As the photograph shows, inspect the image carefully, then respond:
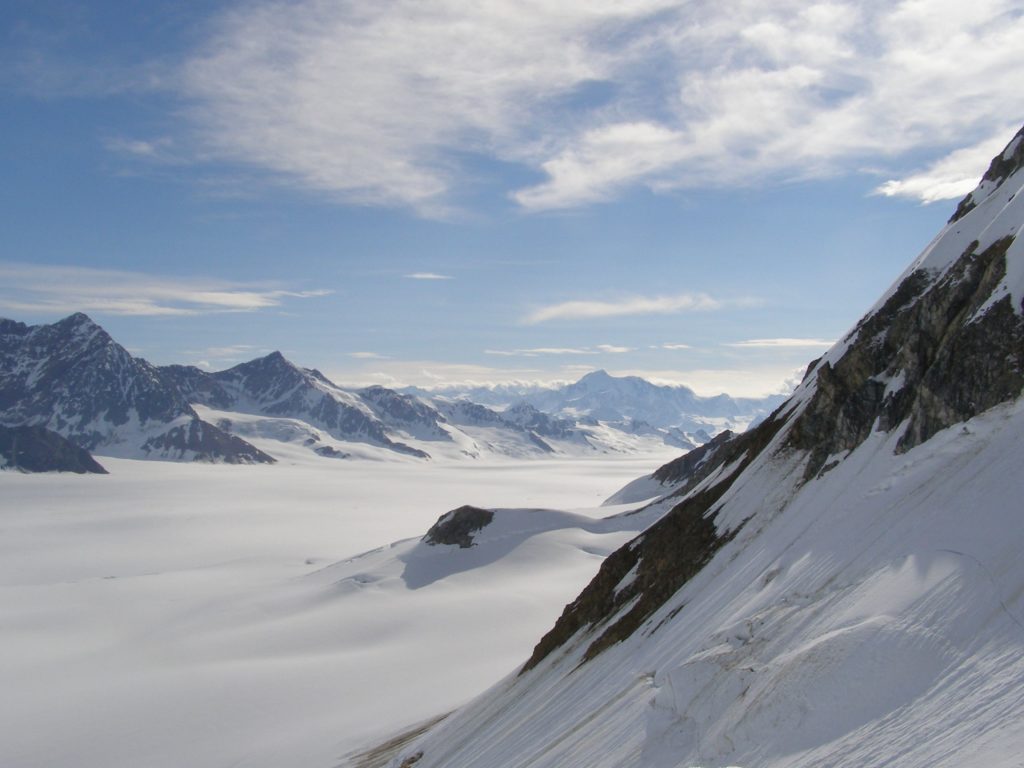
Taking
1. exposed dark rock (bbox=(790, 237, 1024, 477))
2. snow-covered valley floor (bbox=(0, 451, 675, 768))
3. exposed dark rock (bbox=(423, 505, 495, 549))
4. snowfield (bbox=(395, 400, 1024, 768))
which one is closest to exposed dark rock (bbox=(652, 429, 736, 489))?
snow-covered valley floor (bbox=(0, 451, 675, 768))

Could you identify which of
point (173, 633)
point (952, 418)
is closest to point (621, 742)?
point (952, 418)

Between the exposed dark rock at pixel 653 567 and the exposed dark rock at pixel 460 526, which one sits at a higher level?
the exposed dark rock at pixel 653 567

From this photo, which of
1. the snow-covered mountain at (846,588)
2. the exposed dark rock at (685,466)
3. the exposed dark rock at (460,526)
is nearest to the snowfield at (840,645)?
the snow-covered mountain at (846,588)

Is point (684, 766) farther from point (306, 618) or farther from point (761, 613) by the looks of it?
point (306, 618)

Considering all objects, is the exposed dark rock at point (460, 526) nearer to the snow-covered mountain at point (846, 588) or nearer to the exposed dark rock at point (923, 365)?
the snow-covered mountain at point (846, 588)

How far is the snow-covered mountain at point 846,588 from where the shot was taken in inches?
388

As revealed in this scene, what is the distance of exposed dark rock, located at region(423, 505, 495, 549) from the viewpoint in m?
70.2

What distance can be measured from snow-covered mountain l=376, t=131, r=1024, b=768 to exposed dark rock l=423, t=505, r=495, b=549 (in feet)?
135

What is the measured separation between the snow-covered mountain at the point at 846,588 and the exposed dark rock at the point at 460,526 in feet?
135

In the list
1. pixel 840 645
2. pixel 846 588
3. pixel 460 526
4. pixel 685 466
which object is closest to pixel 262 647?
pixel 460 526

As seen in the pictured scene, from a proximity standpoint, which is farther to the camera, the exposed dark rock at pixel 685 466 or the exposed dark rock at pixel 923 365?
the exposed dark rock at pixel 685 466

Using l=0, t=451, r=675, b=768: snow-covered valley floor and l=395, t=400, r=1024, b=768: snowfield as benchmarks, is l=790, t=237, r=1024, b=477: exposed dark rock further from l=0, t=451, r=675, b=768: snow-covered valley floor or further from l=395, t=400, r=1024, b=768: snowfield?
l=0, t=451, r=675, b=768: snow-covered valley floor

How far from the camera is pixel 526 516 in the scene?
73312 mm

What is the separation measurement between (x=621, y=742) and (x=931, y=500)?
29.2 ft
